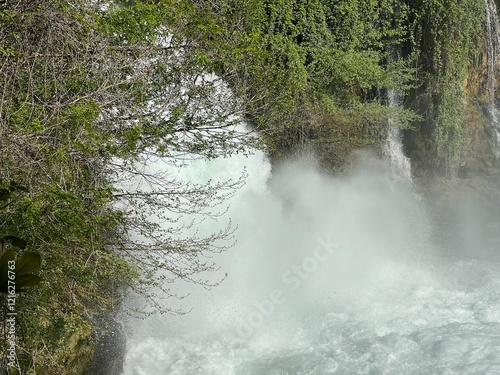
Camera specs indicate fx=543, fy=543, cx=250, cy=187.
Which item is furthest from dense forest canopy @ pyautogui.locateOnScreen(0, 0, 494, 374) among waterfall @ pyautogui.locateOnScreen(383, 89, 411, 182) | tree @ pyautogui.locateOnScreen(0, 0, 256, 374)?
waterfall @ pyautogui.locateOnScreen(383, 89, 411, 182)

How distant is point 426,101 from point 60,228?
8571mm

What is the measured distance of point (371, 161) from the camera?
34.3 feet

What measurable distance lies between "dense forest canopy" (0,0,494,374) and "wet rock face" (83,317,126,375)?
0.32m

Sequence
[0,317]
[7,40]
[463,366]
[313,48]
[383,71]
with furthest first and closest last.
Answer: [383,71] < [313,48] < [463,366] < [7,40] < [0,317]

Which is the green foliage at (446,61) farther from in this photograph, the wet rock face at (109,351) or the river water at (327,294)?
the wet rock face at (109,351)

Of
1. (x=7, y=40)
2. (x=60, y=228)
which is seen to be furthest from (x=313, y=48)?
(x=60, y=228)

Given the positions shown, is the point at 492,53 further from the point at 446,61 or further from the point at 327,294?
the point at 327,294

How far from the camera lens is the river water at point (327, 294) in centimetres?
617

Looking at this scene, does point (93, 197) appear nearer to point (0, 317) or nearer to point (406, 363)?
point (0, 317)

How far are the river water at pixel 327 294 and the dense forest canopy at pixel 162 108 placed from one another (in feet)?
1.71

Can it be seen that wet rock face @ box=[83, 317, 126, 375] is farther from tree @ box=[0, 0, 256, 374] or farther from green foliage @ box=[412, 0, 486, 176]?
green foliage @ box=[412, 0, 486, 176]

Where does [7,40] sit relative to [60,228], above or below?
above

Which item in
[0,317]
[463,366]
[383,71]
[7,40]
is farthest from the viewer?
[383,71]

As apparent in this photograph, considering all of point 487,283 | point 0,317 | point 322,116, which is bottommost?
point 0,317
